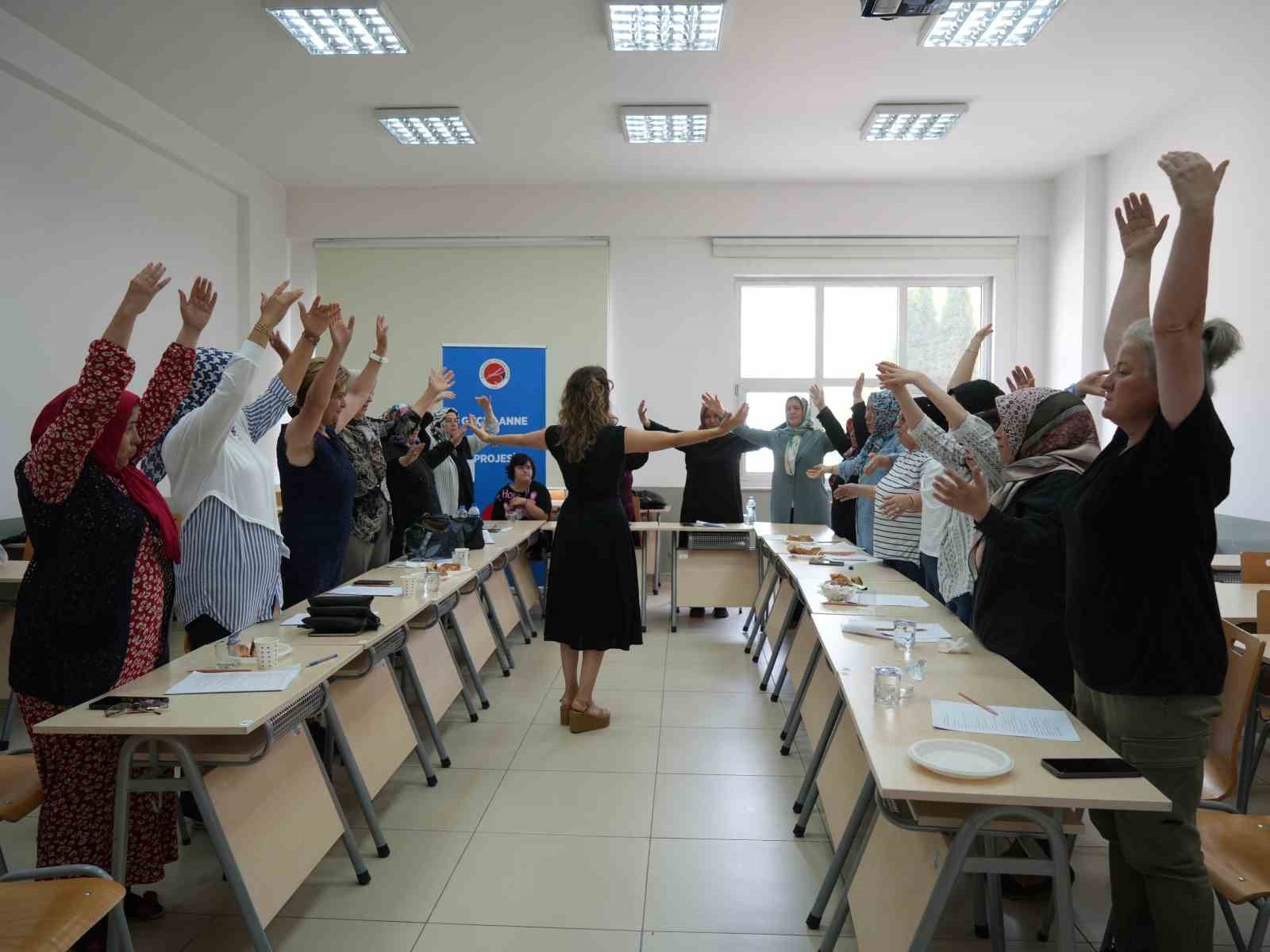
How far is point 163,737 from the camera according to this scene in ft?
6.62

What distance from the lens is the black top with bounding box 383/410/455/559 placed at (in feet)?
17.0

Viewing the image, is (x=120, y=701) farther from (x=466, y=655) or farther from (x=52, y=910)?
(x=466, y=655)

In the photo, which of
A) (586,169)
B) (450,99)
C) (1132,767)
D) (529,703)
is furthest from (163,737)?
(586,169)

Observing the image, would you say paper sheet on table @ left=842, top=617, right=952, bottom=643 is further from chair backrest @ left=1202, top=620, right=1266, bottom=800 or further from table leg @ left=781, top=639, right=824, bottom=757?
chair backrest @ left=1202, top=620, right=1266, bottom=800

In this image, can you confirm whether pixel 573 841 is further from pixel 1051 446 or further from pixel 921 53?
pixel 921 53

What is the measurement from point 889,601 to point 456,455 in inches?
130

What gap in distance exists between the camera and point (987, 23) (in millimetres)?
4805

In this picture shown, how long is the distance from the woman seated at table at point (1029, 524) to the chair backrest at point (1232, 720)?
1.19ft

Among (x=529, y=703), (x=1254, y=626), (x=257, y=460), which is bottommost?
(x=529, y=703)

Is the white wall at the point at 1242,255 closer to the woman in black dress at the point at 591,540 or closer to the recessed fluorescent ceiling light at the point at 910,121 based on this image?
the recessed fluorescent ceiling light at the point at 910,121

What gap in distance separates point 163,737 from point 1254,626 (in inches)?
152

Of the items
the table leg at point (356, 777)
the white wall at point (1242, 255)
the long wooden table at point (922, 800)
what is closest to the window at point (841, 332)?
the white wall at point (1242, 255)

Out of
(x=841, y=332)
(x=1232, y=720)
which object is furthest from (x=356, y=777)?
(x=841, y=332)

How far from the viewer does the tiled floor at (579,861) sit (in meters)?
2.42
